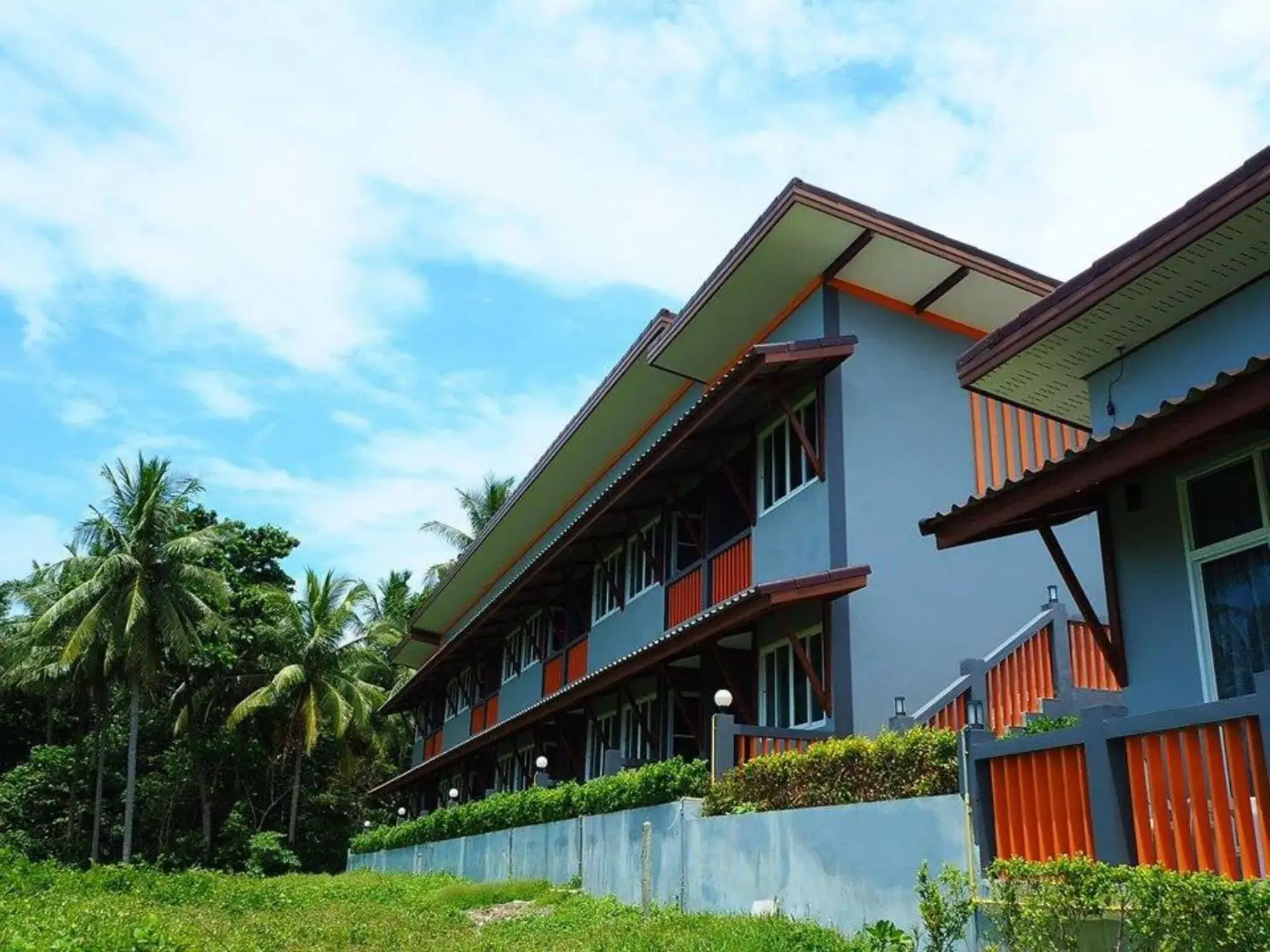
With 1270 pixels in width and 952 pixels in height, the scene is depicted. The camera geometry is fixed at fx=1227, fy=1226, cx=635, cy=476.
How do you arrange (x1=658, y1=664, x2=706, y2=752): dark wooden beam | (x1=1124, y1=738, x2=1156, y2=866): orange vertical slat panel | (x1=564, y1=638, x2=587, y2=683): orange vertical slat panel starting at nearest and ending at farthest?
(x1=1124, y1=738, x2=1156, y2=866): orange vertical slat panel < (x1=658, y1=664, x2=706, y2=752): dark wooden beam < (x1=564, y1=638, x2=587, y2=683): orange vertical slat panel

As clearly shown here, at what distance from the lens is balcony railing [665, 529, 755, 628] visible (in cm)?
1653

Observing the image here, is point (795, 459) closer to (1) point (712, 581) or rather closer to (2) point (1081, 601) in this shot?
(1) point (712, 581)

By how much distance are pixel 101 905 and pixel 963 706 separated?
11.2 m

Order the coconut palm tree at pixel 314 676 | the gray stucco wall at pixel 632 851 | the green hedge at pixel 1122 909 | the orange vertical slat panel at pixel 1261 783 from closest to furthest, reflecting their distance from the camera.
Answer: the green hedge at pixel 1122 909 < the orange vertical slat panel at pixel 1261 783 < the gray stucco wall at pixel 632 851 < the coconut palm tree at pixel 314 676

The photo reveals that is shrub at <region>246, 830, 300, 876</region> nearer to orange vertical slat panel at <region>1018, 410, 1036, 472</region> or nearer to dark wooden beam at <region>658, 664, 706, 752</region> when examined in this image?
dark wooden beam at <region>658, 664, 706, 752</region>

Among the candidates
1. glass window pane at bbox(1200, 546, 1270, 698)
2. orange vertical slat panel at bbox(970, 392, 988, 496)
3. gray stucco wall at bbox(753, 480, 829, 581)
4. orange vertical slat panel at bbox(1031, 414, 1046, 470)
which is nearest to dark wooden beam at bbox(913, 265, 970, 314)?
orange vertical slat panel at bbox(970, 392, 988, 496)

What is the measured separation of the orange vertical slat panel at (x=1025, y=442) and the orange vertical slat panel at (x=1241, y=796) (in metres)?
10.3

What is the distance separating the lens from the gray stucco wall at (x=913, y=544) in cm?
1435

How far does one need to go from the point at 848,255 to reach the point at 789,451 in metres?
2.63

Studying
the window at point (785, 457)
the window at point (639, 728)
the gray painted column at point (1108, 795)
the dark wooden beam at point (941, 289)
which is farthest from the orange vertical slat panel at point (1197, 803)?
the window at point (639, 728)

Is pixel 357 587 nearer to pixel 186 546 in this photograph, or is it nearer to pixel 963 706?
pixel 186 546

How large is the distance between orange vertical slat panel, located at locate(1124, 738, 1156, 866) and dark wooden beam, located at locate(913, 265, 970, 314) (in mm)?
9527

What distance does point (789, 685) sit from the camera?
51.3 ft

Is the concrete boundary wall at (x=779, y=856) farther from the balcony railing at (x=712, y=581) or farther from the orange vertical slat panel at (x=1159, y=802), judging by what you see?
the balcony railing at (x=712, y=581)
